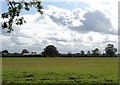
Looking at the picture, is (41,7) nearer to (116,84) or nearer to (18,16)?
(18,16)

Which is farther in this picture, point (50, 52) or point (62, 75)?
point (50, 52)

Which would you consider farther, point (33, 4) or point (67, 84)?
point (67, 84)

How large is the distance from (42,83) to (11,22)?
747 cm

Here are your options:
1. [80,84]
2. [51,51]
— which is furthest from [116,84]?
[51,51]

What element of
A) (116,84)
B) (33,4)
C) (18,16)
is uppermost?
(33,4)

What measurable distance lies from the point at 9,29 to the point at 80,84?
26.7 feet

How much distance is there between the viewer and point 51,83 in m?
14.5

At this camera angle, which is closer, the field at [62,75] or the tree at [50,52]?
the field at [62,75]

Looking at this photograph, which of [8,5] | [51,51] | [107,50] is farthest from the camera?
[107,50]

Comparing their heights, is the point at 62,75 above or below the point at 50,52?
below

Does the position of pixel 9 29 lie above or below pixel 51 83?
above

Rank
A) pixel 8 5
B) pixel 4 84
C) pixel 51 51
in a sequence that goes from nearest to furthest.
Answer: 1. pixel 8 5
2. pixel 4 84
3. pixel 51 51

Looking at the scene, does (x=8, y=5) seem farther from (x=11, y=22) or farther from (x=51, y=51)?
(x=51, y=51)

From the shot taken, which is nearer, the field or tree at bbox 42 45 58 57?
the field
